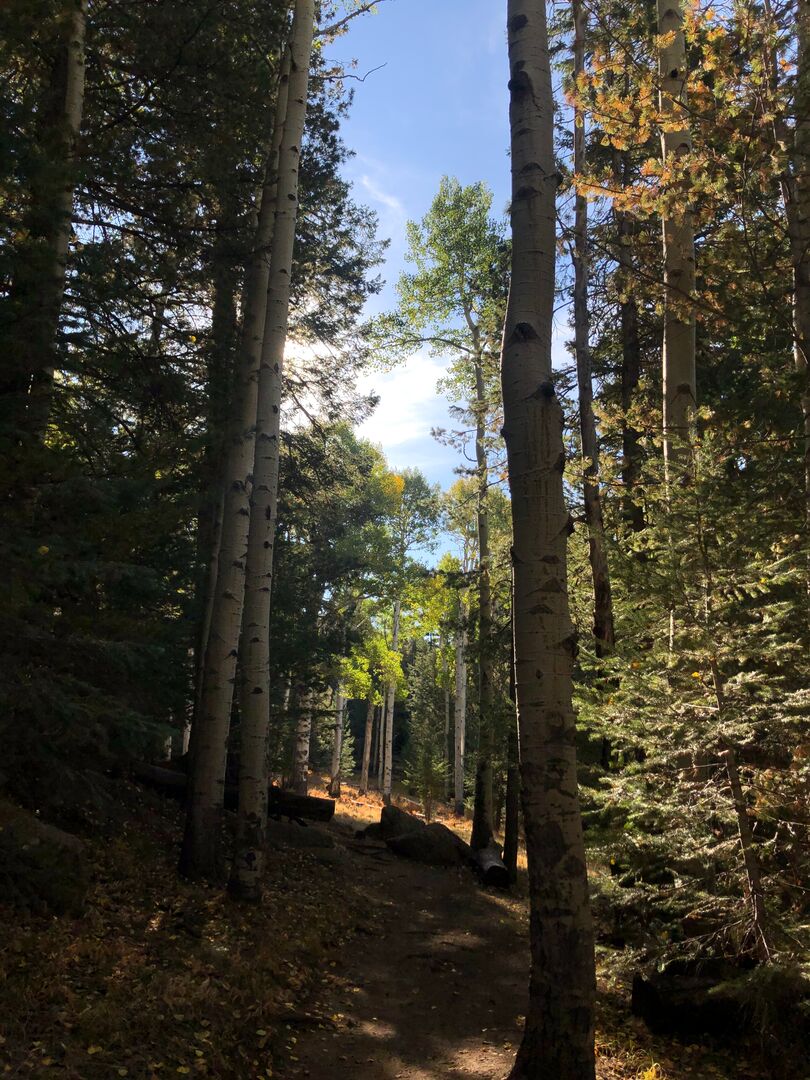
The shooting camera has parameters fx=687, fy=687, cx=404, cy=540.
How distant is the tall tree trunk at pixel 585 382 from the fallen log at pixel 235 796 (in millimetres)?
7212

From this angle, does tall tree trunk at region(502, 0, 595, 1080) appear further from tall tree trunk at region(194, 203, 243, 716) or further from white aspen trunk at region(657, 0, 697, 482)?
tall tree trunk at region(194, 203, 243, 716)

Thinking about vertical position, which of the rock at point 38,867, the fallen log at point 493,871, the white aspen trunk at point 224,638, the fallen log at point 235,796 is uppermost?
the white aspen trunk at point 224,638

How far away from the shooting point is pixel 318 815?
46.8ft

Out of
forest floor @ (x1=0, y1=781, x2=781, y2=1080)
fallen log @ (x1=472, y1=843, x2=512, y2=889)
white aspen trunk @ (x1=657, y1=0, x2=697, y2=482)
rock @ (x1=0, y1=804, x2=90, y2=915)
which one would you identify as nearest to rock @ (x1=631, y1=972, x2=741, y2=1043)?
forest floor @ (x1=0, y1=781, x2=781, y2=1080)

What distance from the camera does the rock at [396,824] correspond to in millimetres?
15359

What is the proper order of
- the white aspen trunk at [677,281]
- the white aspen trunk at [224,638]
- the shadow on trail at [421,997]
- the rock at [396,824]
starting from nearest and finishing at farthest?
the shadow on trail at [421,997] → the white aspen trunk at [677,281] → the white aspen trunk at [224,638] → the rock at [396,824]

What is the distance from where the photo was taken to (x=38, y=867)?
215 inches

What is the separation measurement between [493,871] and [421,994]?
6963mm

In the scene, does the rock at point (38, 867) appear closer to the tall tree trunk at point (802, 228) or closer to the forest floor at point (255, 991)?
the forest floor at point (255, 991)

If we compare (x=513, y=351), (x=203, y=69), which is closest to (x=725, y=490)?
(x=513, y=351)

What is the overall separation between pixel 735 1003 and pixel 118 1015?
14.5ft

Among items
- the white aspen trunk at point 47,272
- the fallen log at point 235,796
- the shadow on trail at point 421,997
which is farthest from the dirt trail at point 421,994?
the white aspen trunk at point 47,272

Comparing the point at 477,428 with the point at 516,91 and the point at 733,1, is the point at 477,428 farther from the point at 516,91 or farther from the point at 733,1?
the point at 516,91

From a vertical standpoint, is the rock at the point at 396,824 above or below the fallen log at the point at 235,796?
below
